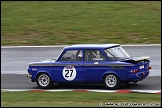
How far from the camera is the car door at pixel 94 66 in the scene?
14.2m

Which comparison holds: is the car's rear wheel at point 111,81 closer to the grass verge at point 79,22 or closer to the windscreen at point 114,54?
the windscreen at point 114,54

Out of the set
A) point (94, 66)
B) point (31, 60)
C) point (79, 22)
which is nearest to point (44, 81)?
point (94, 66)

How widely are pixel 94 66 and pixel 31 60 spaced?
8.90 metres

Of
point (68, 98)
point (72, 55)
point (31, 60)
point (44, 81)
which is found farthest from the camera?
point (31, 60)

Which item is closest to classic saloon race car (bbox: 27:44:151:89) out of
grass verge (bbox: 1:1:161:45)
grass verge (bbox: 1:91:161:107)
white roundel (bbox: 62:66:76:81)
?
white roundel (bbox: 62:66:76:81)

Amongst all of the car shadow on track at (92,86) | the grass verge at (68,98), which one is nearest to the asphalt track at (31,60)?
the car shadow on track at (92,86)

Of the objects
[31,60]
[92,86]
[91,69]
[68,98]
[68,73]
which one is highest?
[31,60]

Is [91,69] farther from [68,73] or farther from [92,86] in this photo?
[92,86]

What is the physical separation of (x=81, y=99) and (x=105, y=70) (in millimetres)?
2170

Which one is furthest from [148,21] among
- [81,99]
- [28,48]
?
[81,99]

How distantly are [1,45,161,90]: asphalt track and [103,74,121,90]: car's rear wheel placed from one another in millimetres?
601

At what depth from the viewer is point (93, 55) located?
Result: 1445 centimetres

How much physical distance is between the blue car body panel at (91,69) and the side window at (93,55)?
0.09 meters

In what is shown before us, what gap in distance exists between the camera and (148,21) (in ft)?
106
